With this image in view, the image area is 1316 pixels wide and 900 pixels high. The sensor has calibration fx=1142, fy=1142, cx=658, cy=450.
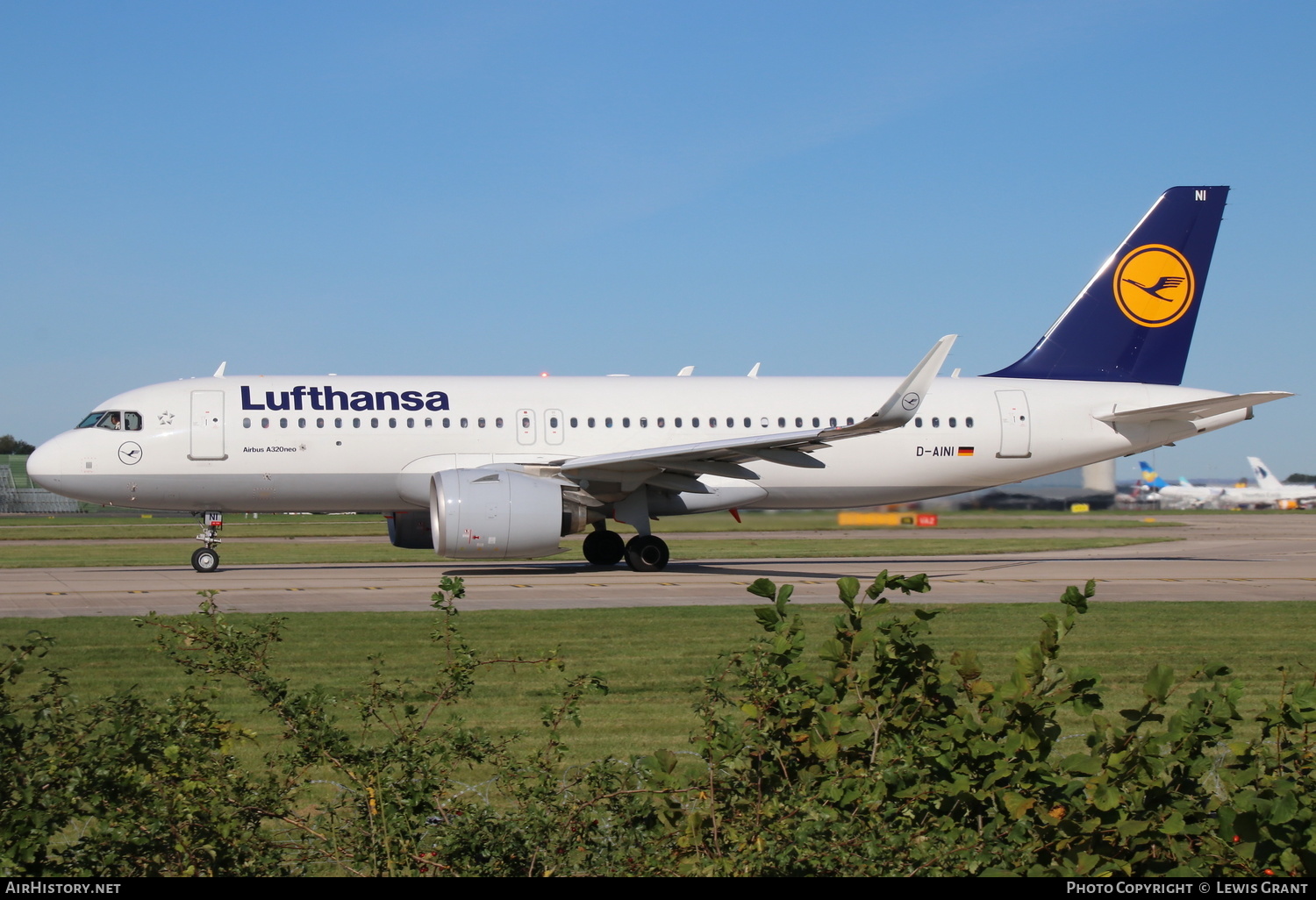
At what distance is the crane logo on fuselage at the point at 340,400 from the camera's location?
21.4 meters

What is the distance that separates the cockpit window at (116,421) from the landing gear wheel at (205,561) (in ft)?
8.43

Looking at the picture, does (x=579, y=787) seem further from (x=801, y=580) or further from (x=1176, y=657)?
(x=801, y=580)

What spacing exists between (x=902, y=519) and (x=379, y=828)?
42.6m

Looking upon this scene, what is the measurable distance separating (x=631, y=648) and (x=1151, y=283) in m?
18.6

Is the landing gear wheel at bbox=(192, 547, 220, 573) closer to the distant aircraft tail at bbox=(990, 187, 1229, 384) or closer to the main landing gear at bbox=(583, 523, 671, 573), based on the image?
the main landing gear at bbox=(583, 523, 671, 573)

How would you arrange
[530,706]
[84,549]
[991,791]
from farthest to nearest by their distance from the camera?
[84,549] < [530,706] < [991,791]

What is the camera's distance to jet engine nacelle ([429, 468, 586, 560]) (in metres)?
18.9

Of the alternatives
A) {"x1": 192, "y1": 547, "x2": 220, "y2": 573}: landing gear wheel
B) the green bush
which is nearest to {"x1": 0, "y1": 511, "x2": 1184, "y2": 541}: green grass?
{"x1": 192, "y1": 547, "x2": 220, "y2": 573}: landing gear wheel

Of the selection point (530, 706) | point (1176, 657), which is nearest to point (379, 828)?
point (530, 706)

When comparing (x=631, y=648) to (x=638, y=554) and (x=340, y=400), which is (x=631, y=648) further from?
(x=340, y=400)

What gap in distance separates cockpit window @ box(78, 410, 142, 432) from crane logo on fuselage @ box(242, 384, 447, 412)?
1.97 meters

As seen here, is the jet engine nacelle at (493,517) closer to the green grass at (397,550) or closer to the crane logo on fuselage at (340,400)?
the crane logo on fuselage at (340,400)

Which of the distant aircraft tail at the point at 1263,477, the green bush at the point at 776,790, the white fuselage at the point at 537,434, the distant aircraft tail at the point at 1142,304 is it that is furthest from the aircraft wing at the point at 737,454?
the distant aircraft tail at the point at 1263,477

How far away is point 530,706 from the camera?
29.0ft
